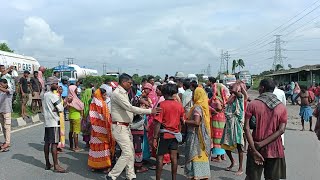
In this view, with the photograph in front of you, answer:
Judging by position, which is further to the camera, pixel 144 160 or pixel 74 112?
pixel 74 112

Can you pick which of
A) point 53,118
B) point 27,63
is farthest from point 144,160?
point 27,63

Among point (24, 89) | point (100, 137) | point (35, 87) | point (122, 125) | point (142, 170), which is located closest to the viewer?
point (122, 125)

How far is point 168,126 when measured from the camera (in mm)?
5547

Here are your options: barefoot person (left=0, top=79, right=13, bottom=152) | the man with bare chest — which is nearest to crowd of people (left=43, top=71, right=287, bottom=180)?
barefoot person (left=0, top=79, right=13, bottom=152)

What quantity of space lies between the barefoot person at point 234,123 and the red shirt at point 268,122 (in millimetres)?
2398

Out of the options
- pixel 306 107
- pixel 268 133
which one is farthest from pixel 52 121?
pixel 306 107

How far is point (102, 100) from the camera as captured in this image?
264 inches

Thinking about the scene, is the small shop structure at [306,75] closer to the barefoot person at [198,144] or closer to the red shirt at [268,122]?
the barefoot person at [198,144]

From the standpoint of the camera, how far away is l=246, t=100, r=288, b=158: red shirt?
4336 millimetres

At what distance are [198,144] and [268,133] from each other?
1.57 meters

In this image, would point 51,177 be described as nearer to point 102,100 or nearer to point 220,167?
point 102,100

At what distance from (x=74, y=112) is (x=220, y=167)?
3572mm

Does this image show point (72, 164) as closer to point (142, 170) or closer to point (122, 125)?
point (142, 170)

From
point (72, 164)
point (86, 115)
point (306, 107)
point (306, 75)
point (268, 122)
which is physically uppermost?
point (306, 75)
